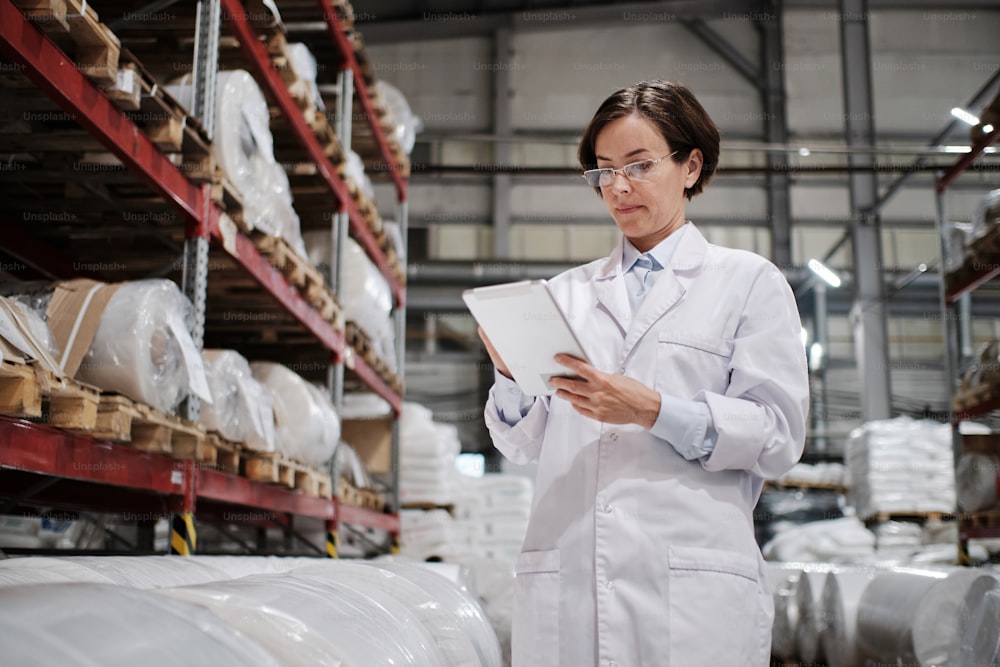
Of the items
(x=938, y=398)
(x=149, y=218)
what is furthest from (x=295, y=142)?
(x=938, y=398)

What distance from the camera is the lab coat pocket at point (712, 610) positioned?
2.04 metres

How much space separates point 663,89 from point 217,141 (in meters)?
3.27

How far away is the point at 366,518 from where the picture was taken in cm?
791

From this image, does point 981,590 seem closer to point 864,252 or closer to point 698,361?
point 698,361

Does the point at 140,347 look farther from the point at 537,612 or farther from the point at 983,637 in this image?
the point at 983,637

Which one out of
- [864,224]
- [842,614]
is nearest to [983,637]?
[842,614]

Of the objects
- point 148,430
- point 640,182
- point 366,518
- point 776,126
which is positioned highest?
point 776,126

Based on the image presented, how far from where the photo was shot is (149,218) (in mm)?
5527

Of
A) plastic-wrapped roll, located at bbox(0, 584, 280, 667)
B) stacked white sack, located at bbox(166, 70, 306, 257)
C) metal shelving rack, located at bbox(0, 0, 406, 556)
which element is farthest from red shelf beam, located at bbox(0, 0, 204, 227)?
plastic-wrapped roll, located at bbox(0, 584, 280, 667)

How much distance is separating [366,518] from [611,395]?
613 cm

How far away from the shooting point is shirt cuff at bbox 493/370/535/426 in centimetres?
237

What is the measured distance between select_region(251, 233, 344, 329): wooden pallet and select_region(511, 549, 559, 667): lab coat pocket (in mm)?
3703

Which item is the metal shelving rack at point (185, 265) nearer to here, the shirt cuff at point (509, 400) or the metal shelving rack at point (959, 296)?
the shirt cuff at point (509, 400)

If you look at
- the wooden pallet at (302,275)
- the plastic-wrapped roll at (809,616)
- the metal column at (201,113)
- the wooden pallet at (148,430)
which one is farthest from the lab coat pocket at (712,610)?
the plastic-wrapped roll at (809,616)
